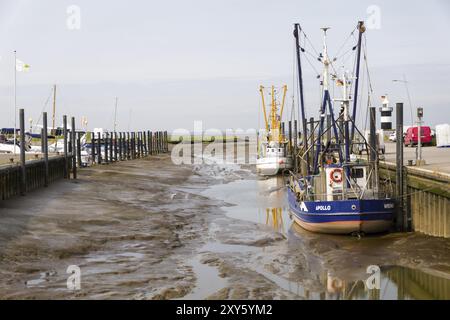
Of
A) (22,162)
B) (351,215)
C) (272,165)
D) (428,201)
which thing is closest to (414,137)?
(272,165)

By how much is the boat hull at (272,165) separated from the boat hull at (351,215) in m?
26.8

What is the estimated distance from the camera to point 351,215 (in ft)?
63.7

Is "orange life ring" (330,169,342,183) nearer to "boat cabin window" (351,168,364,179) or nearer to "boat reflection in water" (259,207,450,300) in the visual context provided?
"boat cabin window" (351,168,364,179)

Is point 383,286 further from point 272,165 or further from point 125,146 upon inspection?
point 125,146

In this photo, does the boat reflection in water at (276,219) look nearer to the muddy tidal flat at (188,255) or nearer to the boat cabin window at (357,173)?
the muddy tidal flat at (188,255)

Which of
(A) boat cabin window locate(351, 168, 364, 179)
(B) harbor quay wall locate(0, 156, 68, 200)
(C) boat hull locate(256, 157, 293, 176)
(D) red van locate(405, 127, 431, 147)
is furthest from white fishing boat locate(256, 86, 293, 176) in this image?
(A) boat cabin window locate(351, 168, 364, 179)

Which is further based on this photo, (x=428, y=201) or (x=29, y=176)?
(x=29, y=176)

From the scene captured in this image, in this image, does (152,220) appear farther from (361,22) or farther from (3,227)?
(361,22)

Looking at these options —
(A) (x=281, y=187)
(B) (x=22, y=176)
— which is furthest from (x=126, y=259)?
(A) (x=281, y=187)

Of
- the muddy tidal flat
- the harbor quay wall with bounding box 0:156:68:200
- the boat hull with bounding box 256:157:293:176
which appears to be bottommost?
the muddy tidal flat

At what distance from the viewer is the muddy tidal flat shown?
1277 cm

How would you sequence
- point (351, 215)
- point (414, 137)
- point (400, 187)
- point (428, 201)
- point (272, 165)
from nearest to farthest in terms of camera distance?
1. point (428, 201)
2. point (351, 215)
3. point (400, 187)
4. point (272, 165)
5. point (414, 137)

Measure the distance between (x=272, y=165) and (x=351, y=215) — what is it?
2783 centimetres

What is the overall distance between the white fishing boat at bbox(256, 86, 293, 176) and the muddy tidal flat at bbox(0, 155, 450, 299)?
21.1m
